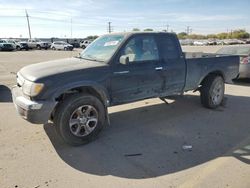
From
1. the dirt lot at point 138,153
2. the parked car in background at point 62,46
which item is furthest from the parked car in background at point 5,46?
the dirt lot at point 138,153

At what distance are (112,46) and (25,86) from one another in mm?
1807

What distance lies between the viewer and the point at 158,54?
559 centimetres

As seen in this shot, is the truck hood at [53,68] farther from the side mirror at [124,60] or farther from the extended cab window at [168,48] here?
the extended cab window at [168,48]

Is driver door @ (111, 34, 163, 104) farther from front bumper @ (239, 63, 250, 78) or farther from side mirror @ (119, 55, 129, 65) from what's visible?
front bumper @ (239, 63, 250, 78)

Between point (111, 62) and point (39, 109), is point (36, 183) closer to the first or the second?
point (39, 109)

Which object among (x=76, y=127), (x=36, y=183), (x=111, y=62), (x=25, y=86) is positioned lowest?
(x=36, y=183)

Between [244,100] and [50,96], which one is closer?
[50,96]

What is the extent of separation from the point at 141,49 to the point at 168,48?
2.55 ft

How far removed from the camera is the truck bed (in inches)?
243

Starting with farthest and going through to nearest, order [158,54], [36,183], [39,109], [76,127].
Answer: [158,54], [76,127], [39,109], [36,183]

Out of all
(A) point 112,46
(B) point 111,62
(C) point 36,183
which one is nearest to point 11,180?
(C) point 36,183

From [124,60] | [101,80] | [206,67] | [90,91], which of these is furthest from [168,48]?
[90,91]

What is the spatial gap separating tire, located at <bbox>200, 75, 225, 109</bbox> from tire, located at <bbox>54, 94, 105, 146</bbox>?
3155 millimetres

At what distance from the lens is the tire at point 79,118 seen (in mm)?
4344
